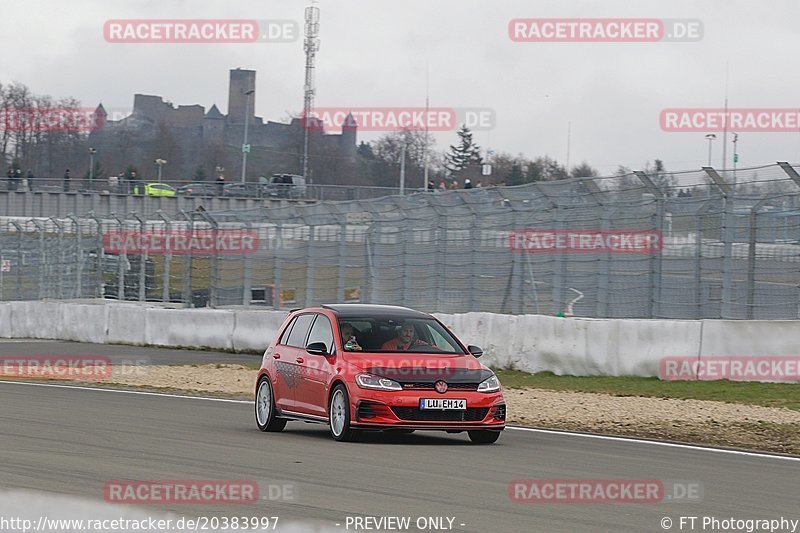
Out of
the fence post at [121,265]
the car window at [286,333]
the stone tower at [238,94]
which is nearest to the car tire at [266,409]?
the car window at [286,333]

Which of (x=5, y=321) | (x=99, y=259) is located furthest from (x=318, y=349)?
(x=5, y=321)

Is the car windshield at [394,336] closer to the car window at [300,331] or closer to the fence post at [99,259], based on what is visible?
the car window at [300,331]

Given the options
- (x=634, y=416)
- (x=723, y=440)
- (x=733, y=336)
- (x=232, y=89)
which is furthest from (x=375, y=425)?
(x=232, y=89)

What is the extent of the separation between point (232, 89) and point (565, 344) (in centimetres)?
13551

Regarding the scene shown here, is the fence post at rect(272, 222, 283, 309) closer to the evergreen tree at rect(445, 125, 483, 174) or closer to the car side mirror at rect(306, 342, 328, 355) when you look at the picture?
the car side mirror at rect(306, 342, 328, 355)

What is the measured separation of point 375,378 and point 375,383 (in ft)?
0.21

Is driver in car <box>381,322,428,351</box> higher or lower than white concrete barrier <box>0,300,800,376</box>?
higher

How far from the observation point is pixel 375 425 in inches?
505

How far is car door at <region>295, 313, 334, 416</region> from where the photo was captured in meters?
Answer: 13.5

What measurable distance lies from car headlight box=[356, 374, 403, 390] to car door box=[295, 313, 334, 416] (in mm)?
551

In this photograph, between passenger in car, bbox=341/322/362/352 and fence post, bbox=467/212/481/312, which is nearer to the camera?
passenger in car, bbox=341/322/362/352

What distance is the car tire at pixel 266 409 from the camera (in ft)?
47.2

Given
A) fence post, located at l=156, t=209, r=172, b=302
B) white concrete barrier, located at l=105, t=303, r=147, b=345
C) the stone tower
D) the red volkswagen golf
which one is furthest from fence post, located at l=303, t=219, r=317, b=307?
the stone tower

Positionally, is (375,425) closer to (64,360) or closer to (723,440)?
(723,440)
